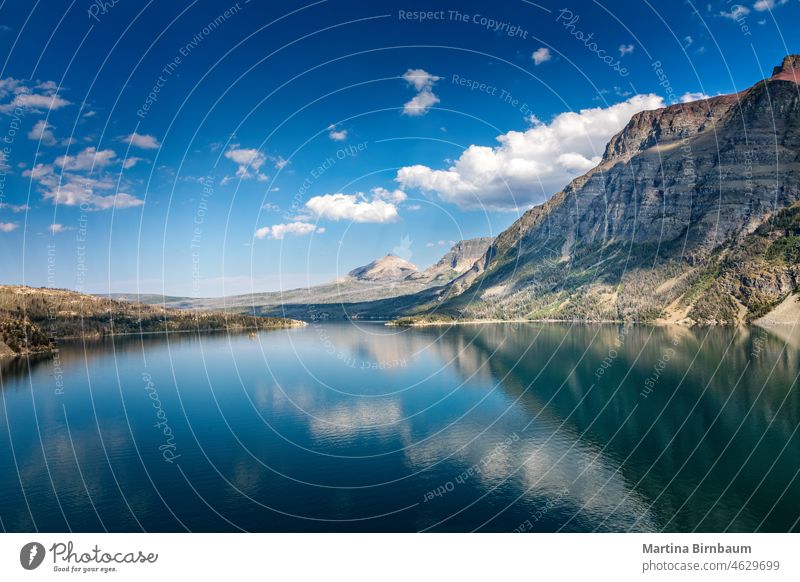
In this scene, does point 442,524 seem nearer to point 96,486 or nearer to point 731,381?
point 96,486

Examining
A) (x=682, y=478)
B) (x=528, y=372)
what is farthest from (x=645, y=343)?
(x=682, y=478)

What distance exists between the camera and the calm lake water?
43375 mm

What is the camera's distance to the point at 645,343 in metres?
180

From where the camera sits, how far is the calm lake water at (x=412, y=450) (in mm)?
43375

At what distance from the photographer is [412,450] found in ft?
201
